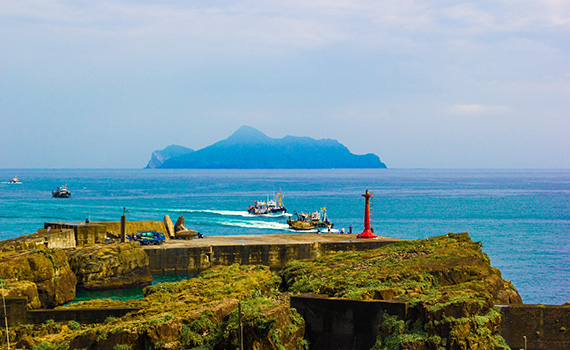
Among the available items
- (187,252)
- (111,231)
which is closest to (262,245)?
(187,252)

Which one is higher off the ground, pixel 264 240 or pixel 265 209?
pixel 264 240

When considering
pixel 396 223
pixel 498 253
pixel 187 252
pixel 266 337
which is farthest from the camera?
pixel 396 223

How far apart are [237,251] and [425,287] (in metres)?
30.4

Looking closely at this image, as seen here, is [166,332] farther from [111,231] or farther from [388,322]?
[111,231]

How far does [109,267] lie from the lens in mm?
44781

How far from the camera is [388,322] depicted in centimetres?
2028

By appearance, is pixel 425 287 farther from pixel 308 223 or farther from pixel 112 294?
pixel 308 223

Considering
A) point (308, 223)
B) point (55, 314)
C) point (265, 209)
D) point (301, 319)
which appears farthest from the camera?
point (265, 209)

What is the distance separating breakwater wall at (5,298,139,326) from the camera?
26.1 metres

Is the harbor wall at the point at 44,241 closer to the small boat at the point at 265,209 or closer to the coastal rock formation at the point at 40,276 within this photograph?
the coastal rock formation at the point at 40,276

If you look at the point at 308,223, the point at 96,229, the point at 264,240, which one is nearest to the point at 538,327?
the point at 264,240

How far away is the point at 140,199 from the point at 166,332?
475 feet

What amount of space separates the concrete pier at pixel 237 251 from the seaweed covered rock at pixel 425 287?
20718 millimetres

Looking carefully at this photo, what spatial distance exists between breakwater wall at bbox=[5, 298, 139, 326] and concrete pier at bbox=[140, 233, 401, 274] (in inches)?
911
